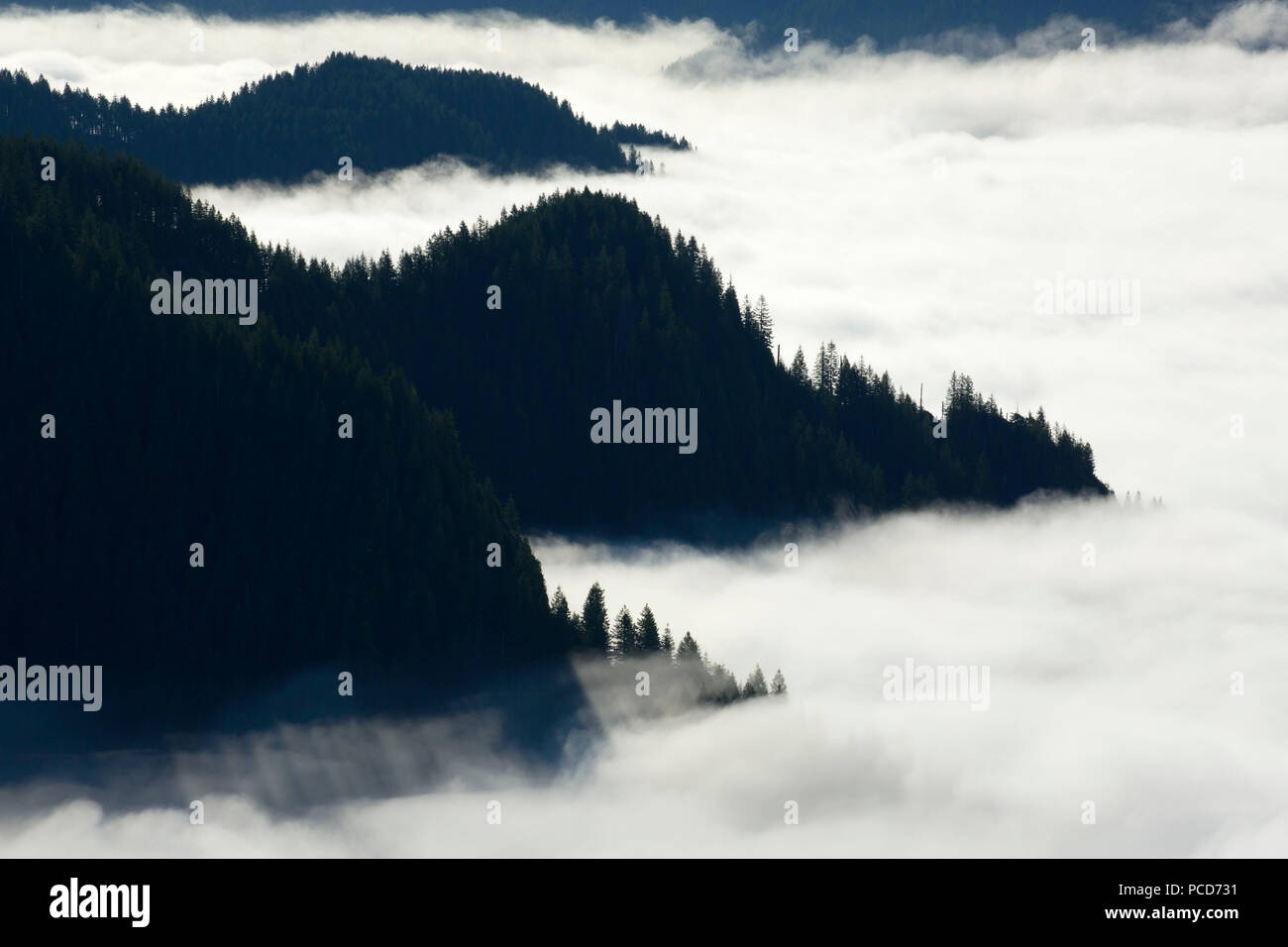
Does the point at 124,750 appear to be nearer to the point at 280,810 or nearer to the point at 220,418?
the point at 280,810

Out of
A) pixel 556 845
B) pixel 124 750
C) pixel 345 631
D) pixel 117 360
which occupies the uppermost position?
pixel 117 360
